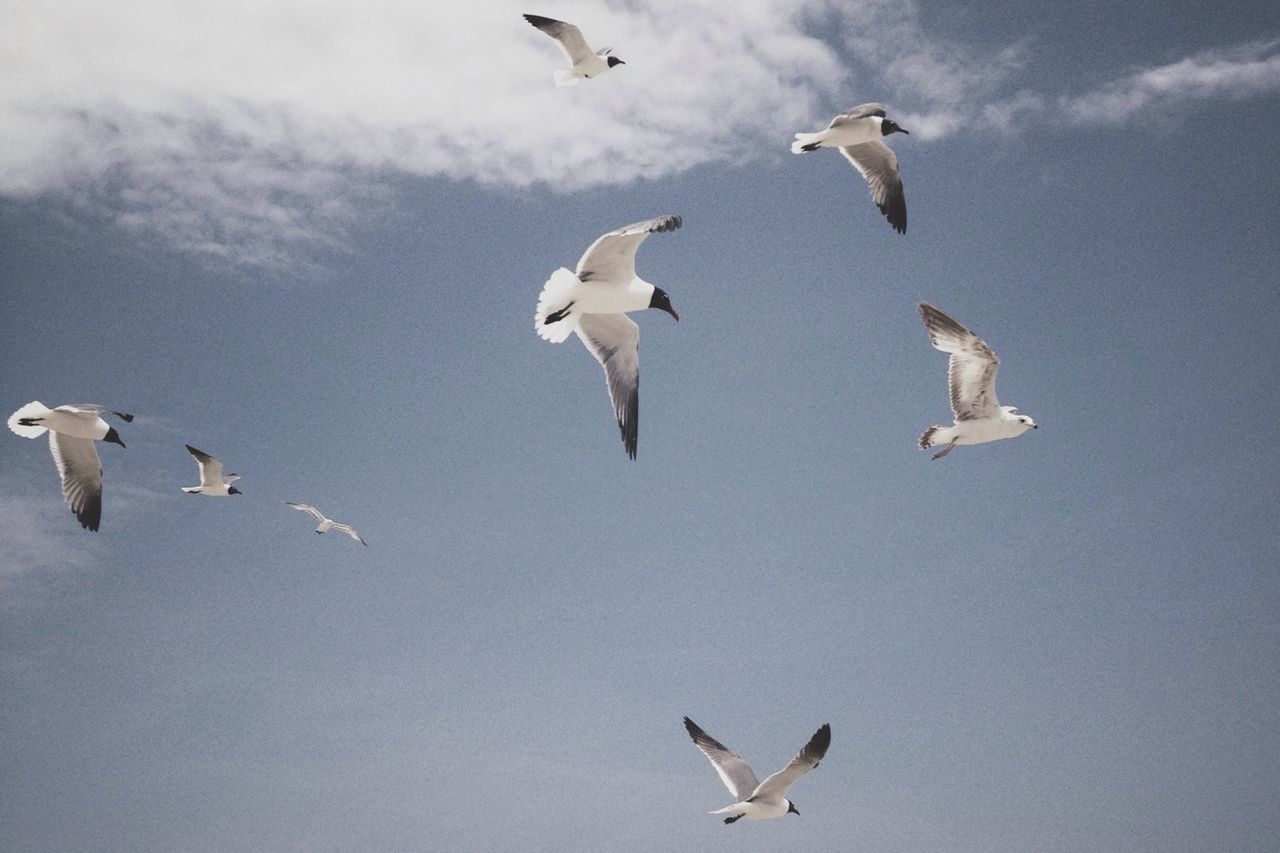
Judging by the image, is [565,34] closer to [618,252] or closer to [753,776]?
[618,252]

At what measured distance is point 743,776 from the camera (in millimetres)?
13531

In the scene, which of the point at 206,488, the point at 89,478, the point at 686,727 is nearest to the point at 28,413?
the point at 89,478

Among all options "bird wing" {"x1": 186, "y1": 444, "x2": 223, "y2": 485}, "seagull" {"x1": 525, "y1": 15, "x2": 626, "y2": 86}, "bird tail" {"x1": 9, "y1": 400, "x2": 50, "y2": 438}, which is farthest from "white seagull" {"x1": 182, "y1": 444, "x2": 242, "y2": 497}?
"seagull" {"x1": 525, "y1": 15, "x2": 626, "y2": 86}

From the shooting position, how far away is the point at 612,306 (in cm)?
1223

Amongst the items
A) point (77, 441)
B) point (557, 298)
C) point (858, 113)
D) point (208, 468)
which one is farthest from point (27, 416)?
point (858, 113)

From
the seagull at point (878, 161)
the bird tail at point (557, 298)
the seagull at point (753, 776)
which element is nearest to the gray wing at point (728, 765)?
the seagull at point (753, 776)

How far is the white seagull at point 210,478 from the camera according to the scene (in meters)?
18.7

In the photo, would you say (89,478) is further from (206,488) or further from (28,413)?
(206,488)

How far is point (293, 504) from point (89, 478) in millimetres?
5128

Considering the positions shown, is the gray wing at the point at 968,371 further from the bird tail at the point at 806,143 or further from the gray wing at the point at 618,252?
the gray wing at the point at 618,252

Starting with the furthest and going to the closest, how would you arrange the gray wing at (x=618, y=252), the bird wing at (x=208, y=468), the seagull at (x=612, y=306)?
the bird wing at (x=208, y=468), the seagull at (x=612, y=306), the gray wing at (x=618, y=252)

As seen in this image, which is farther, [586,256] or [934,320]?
[934,320]

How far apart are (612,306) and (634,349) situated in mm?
851

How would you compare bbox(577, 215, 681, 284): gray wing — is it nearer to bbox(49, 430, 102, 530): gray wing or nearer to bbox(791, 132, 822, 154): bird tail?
bbox(791, 132, 822, 154): bird tail
